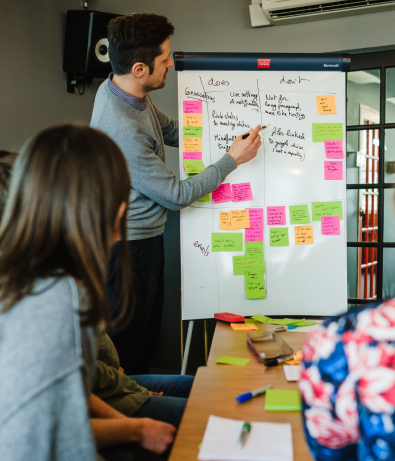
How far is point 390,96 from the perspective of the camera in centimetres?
281

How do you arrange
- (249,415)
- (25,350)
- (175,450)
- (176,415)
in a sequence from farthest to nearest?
(176,415)
(249,415)
(175,450)
(25,350)

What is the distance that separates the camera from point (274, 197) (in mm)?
2184

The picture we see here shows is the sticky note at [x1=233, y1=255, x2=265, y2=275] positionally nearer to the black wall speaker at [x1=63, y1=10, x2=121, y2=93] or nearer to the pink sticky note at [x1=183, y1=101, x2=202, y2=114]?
the pink sticky note at [x1=183, y1=101, x2=202, y2=114]

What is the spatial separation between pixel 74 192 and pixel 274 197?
153 cm

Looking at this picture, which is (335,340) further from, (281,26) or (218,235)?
(281,26)

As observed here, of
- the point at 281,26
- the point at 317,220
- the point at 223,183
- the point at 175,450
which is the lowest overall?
the point at 175,450

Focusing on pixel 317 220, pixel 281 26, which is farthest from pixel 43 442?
pixel 281 26

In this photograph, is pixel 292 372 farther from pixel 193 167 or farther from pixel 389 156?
pixel 389 156

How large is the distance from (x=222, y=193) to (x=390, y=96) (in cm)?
140

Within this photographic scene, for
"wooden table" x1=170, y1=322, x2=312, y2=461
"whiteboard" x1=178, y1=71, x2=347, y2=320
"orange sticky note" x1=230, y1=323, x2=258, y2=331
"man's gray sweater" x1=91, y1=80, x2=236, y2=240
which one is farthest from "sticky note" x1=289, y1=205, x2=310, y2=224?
"wooden table" x1=170, y1=322, x2=312, y2=461

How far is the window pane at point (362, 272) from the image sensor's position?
293 cm

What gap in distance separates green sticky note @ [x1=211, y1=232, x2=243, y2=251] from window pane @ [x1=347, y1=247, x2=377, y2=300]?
1117mm

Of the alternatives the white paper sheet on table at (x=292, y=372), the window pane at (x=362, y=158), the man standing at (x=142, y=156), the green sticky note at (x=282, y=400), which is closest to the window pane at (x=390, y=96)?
the window pane at (x=362, y=158)

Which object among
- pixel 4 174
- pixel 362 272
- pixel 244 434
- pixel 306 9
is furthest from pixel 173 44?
pixel 244 434
